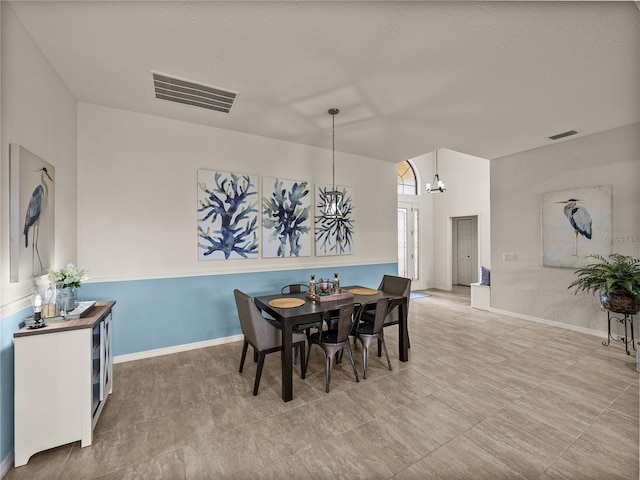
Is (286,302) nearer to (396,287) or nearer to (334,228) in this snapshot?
(396,287)

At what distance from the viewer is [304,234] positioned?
14.8ft

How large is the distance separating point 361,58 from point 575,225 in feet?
13.6

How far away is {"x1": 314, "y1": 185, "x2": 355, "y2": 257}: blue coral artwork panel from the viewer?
15.4 feet

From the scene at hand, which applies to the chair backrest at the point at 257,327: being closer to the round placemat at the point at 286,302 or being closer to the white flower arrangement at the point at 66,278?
the round placemat at the point at 286,302

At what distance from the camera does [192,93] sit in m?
2.97

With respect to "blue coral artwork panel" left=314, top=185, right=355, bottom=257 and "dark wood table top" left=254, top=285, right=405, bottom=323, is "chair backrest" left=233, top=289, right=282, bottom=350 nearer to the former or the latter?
"dark wood table top" left=254, top=285, right=405, bottom=323

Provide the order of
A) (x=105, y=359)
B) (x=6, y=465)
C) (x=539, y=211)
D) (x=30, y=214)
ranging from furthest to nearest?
1. (x=539, y=211)
2. (x=105, y=359)
3. (x=30, y=214)
4. (x=6, y=465)

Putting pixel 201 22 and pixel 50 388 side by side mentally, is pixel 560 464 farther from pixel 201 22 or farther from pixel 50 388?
pixel 201 22

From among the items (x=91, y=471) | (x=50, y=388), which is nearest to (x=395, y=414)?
(x=91, y=471)

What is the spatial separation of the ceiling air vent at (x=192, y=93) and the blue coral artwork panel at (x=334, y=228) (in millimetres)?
1948

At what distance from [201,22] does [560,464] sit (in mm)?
3720

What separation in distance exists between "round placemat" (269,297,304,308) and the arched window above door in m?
5.22

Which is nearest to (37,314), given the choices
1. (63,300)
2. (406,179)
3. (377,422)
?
(63,300)

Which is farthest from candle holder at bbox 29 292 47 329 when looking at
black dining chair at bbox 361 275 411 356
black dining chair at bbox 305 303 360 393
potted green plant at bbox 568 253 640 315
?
potted green plant at bbox 568 253 640 315
